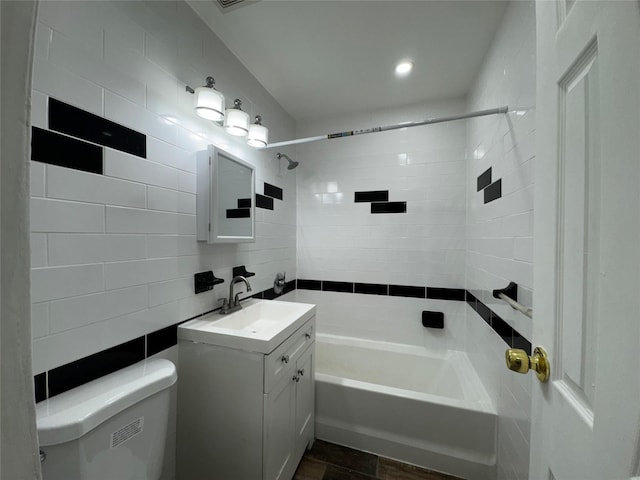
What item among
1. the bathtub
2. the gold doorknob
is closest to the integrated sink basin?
the bathtub

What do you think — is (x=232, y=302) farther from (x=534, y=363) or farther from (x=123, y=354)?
(x=534, y=363)

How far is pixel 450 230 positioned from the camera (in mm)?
1901

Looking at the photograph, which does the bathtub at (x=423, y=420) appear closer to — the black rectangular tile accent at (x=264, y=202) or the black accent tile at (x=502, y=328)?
the black accent tile at (x=502, y=328)

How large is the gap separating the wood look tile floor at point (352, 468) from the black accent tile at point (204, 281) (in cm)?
114

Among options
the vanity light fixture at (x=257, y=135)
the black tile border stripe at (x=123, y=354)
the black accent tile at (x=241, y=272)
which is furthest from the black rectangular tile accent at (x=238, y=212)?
the black tile border stripe at (x=123, y=354)

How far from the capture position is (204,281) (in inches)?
48.2

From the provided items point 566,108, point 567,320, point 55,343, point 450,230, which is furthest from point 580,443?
point 450,230

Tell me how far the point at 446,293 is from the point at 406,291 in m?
0.31

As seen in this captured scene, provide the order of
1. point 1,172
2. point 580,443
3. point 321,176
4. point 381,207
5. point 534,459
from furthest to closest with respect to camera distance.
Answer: point 321,176, point 381,207, point 534,459, point 580,443, point 1,172

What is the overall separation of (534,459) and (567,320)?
40 cm

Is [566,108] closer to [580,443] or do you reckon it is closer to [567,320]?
[567,320]

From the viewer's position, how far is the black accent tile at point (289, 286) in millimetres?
2090

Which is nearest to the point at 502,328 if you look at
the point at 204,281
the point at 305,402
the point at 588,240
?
the point at 588,240

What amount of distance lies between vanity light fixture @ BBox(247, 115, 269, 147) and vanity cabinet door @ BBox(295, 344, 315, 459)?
1.32 meters
